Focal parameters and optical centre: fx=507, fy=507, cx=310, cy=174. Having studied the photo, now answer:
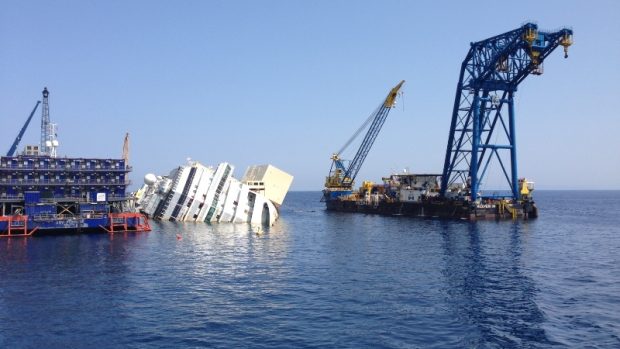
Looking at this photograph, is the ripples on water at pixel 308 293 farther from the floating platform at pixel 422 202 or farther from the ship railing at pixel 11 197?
the floating platform at pixel 422 202

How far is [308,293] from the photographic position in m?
45.0

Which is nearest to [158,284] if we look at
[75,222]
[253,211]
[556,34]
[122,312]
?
[122,312]

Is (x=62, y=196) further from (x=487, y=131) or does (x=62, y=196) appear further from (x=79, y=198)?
(x=487, y=131)

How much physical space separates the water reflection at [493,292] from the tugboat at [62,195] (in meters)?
59.2

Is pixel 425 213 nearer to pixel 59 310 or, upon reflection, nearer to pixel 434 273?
pixel 434 273

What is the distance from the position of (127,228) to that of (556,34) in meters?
91.7

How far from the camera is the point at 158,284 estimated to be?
48.3 metres

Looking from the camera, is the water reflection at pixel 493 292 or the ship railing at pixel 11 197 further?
the ship railing at pixel 11 197

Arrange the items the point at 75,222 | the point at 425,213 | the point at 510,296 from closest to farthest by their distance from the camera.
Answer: the point at 510,296
the point at 75,222
the point at 425,213

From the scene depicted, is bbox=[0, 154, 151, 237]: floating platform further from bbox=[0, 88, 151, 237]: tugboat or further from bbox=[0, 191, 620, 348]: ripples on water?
bbox=[0, 191, 620, 348]: ripples on water

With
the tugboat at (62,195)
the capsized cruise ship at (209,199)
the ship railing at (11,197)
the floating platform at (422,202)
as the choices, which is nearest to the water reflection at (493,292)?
the floating platform at (422,202)

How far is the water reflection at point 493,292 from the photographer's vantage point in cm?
3334

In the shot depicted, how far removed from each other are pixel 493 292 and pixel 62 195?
7776cm

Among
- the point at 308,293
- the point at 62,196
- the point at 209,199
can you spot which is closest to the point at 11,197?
the point at 62,196
